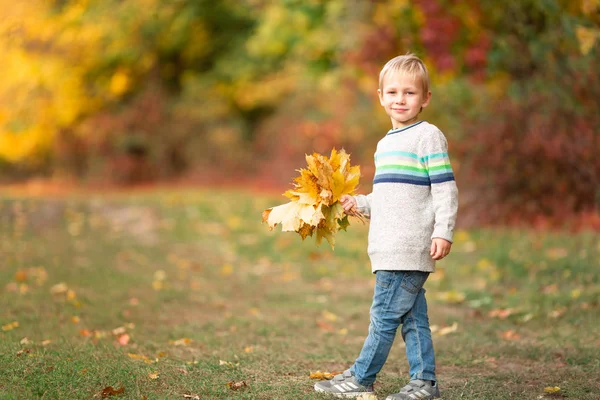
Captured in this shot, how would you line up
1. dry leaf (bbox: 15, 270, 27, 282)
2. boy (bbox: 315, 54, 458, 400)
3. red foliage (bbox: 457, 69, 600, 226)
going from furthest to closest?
red foliage (bbox: 457, 69, 600, 226) → dry leaf (bbox: 15, 270, 27, 282) → boy (bbox: 315, 54, 458, 400)

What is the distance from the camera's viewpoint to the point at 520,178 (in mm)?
9438

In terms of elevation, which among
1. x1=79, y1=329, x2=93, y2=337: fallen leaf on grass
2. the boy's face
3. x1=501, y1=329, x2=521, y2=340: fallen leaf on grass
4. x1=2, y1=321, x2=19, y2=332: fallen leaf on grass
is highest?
the boy's face

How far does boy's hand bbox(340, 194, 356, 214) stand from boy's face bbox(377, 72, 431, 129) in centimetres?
49

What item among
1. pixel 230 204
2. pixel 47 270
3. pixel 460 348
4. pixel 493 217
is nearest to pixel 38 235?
pixel 47 270

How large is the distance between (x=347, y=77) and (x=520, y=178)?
6.98 meters

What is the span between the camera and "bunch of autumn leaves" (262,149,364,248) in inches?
152

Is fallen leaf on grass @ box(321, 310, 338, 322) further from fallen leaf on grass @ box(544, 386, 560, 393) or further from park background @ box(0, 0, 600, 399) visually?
fallen leaf on grass @ box(544, 386, 560, 393)

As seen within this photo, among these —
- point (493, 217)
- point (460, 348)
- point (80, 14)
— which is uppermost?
point (80, 14)

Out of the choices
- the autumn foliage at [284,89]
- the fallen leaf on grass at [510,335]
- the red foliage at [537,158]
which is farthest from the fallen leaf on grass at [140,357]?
the red foliage at [537,158]

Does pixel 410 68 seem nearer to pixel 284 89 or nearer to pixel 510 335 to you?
pixel 510 335

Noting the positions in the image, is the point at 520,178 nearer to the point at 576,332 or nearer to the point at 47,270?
the point at 576,332

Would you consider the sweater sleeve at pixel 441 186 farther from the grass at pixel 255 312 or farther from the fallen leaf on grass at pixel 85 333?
the fallen leaf on grass at pixel 85 333

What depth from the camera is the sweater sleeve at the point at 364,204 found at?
389 cm

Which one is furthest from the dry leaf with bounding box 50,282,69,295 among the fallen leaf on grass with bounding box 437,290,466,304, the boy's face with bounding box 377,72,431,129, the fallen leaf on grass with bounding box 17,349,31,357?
the boy's face with bounding box 377,72,431,129
